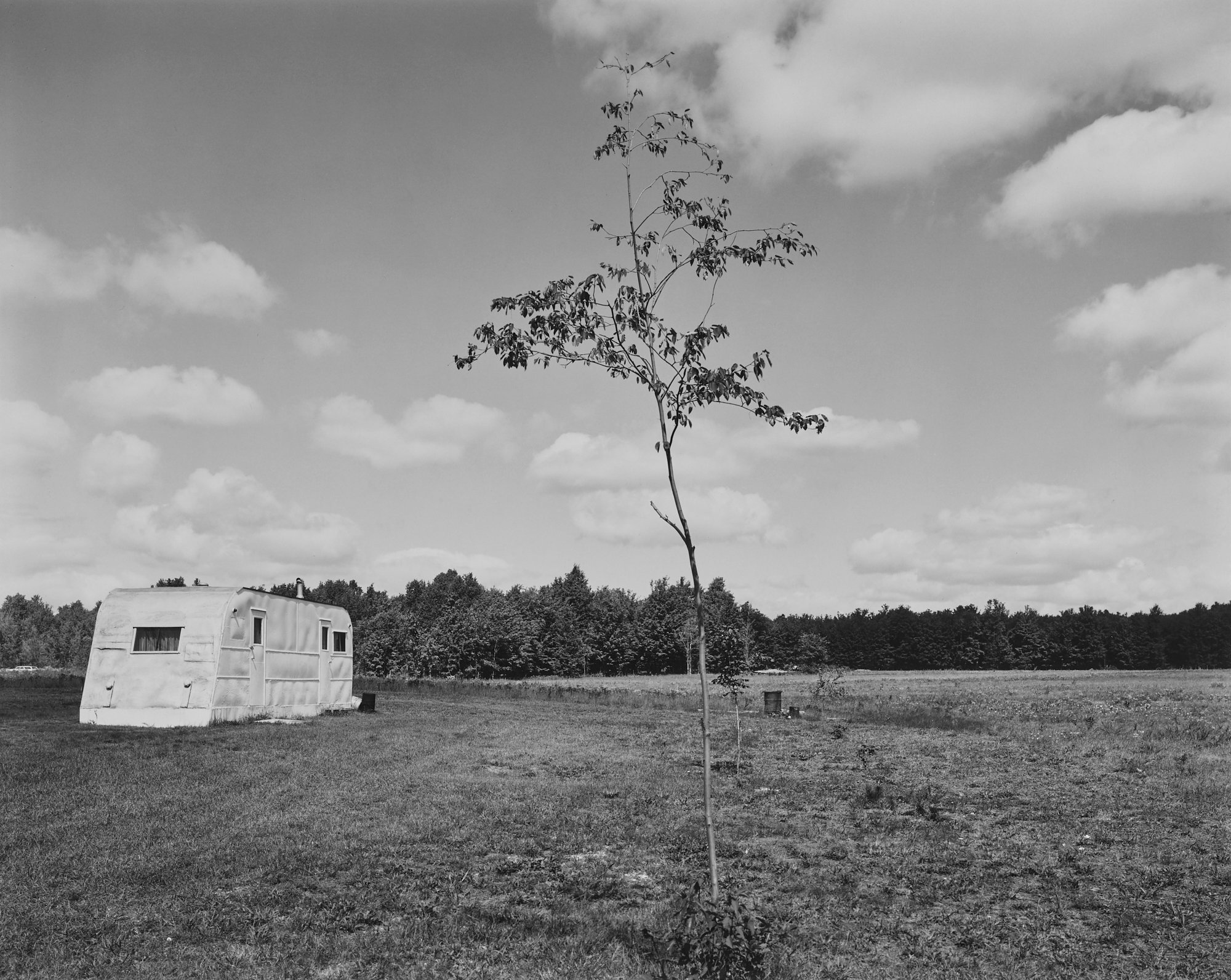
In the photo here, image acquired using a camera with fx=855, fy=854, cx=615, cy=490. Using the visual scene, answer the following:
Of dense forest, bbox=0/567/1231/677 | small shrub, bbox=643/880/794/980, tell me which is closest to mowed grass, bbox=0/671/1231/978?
small shrub, bbox=643/880/794/980

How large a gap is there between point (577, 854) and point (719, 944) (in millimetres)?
5183

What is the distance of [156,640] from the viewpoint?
28.3m

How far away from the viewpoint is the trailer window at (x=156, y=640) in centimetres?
2809

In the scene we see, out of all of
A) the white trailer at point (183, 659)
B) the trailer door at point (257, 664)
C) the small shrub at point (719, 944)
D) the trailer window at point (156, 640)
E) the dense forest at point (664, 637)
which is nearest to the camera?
the small shrub at point (719, 944)

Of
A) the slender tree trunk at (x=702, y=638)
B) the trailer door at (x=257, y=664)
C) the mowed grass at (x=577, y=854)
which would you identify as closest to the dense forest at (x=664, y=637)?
the trailer door at (x=257, y=664)

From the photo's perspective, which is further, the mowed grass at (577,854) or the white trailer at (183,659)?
the white trailer at (183,659)

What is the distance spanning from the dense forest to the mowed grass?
246ft

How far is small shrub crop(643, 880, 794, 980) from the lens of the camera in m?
6.38

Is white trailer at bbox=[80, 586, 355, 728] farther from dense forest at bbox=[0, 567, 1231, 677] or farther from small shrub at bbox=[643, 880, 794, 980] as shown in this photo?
dense forest at bbox=[0, 567, 1231, 677]

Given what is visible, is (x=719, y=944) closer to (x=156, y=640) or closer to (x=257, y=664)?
(x=257, y=664)

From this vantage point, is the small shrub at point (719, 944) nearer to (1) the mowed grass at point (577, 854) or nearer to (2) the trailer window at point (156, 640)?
(1) the mowed grass at point (577, 854)

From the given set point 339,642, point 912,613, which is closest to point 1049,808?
point 339,642

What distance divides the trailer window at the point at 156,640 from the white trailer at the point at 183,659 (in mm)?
20

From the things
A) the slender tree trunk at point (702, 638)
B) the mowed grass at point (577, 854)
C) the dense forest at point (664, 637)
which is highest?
the dense forest at point (664, 637)
